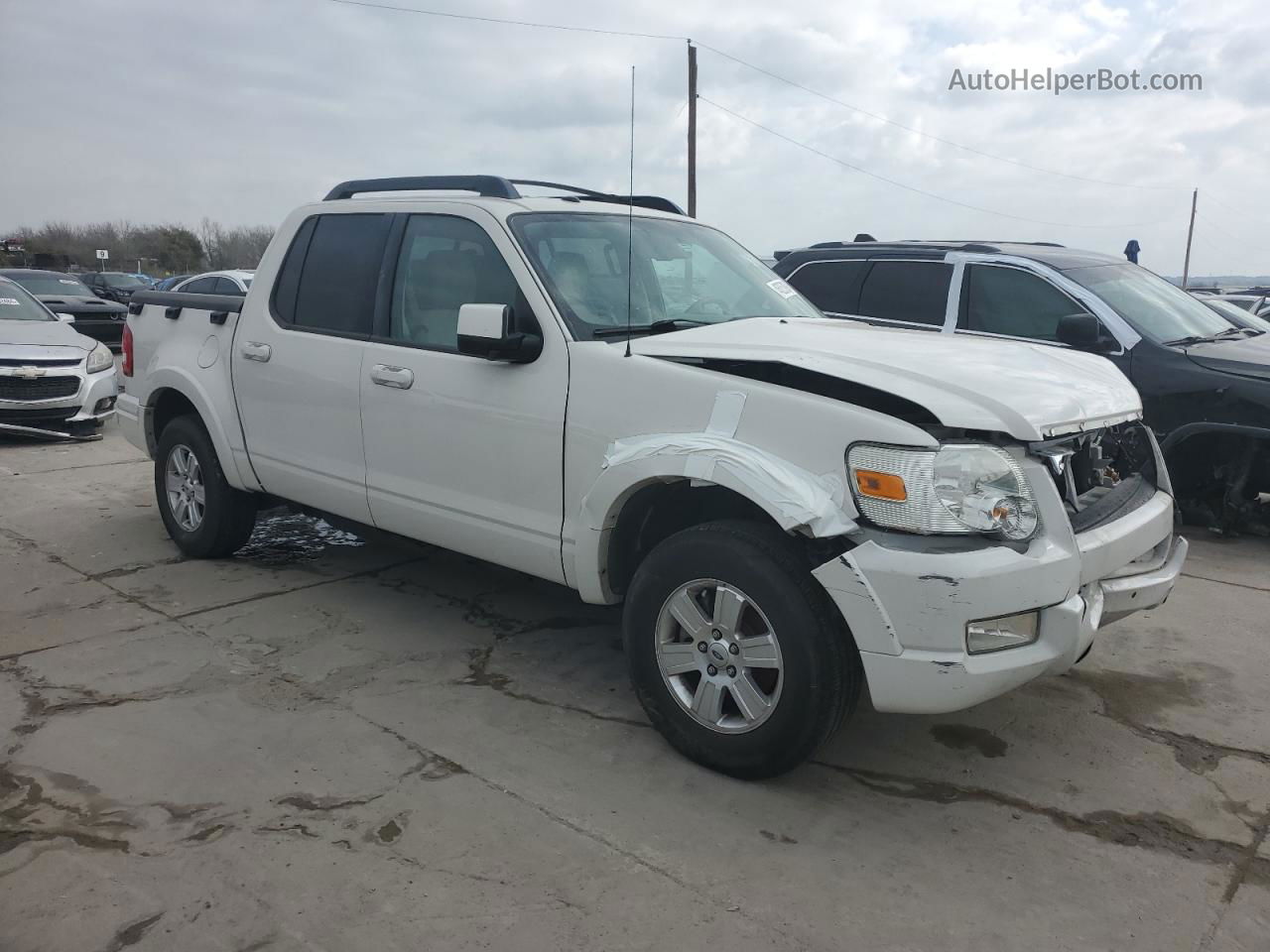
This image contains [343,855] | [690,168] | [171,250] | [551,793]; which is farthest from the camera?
[171,250]

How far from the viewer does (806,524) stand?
2932 mm

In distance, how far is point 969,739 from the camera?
3.66 meters

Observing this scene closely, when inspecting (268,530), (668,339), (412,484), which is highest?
(668,339)

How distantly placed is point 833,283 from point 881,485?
4.68m

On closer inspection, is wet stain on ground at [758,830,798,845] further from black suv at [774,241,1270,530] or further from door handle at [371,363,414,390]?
black suv at [774,241,1270,530]

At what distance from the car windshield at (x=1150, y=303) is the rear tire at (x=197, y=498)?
5262 millimetres

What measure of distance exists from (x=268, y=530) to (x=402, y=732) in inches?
129

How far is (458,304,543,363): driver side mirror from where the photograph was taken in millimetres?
3631

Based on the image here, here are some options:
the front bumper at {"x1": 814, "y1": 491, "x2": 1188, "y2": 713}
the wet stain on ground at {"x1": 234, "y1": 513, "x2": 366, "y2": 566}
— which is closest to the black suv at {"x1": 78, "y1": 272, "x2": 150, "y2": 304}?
the wet stain on ground at {"x1": 234, "y1": 513, "x2": 366, "y2": 566}

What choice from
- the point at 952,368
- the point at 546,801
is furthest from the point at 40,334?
the point at 952,368

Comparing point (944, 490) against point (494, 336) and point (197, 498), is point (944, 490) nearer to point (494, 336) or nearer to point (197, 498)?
point (494, 336)

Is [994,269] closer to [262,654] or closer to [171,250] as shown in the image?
[262,654]

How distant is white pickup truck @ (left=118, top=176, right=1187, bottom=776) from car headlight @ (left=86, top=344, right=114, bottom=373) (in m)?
5.84

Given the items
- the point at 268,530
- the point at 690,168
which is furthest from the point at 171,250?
the point at 268,530
